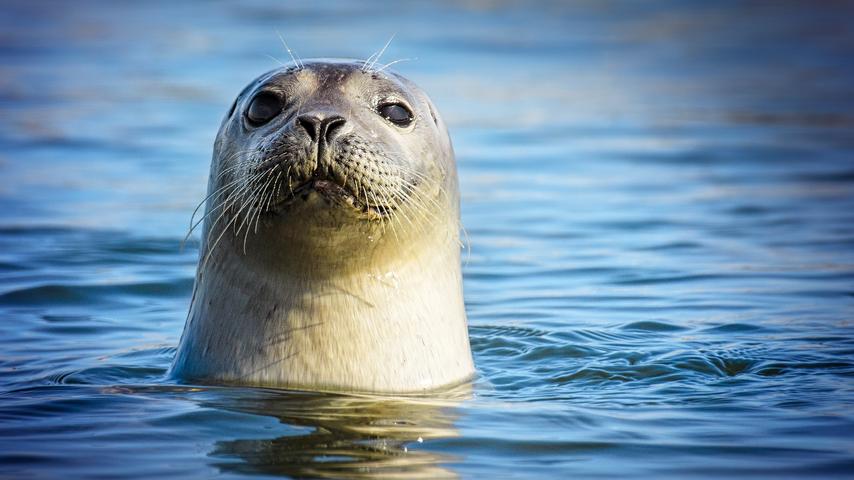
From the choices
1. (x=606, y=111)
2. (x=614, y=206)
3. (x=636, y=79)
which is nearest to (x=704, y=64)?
(x=636, y=79)

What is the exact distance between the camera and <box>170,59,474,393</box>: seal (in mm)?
5441

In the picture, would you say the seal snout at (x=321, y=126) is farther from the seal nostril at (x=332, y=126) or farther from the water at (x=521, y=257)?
the water at (x=521, y=257)

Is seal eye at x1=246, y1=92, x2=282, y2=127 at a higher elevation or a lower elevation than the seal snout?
higher

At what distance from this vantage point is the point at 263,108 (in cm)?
582

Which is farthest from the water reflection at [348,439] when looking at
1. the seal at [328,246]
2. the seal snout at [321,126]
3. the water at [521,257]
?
the seal snout at [321,126]

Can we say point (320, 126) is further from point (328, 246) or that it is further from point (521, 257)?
point (521, 257)

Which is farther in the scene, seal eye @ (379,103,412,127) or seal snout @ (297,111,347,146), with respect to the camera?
seal eye @ (379,103,412,127)

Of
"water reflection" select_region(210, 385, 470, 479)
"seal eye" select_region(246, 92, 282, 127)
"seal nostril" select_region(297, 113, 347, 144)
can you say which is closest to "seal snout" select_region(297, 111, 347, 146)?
"seal nostril" select_region(297, 113, 347, 144)

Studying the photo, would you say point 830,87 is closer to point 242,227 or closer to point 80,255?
point 80,255

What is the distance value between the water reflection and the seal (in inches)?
8.3

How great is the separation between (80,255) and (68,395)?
3.91 metres

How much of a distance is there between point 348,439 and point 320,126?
111 cm

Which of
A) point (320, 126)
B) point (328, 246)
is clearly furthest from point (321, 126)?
point (328, 246)

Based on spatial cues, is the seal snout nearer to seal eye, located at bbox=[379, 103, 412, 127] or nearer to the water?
seal eye, located at bbox=[379, 103, 412, 127]
